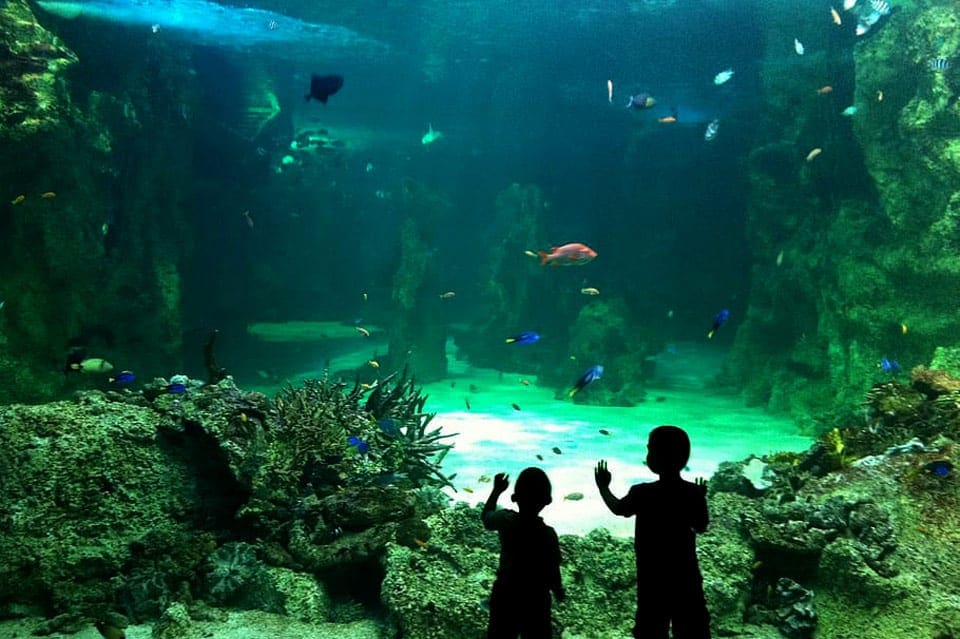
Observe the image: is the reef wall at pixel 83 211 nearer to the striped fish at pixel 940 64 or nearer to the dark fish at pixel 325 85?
the dark fish at pixel 325 85

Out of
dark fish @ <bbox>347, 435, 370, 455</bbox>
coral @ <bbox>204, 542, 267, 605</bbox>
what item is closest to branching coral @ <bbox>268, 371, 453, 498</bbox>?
dark fish @ <bbox>347, 435, 370, 455</bbox>

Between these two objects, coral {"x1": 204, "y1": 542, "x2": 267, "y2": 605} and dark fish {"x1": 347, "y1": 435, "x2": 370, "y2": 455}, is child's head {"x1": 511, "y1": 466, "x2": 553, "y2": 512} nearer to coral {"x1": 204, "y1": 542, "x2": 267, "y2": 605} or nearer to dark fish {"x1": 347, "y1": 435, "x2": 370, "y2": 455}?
coral {"x1": 204, "y1": 542, "x2": 267, "y2": 605}

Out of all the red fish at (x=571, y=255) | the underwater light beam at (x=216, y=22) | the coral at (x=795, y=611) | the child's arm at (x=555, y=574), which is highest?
the underwater light beam at (x=216, y=22)

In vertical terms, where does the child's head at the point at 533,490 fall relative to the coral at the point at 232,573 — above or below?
above

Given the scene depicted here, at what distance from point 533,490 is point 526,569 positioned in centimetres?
36

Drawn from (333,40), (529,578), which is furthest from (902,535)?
(333,40)

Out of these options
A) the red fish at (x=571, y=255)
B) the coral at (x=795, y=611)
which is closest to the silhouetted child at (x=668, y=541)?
the coral at (x=795, y=611)

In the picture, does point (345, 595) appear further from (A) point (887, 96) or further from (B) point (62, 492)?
(A) point (887, 96)

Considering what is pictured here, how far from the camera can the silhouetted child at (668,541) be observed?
287 cm

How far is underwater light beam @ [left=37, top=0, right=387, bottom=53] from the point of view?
17.1 meters

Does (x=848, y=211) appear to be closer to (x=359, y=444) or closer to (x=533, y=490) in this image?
(x=359, y=444)

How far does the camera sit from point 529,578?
284 centimetres

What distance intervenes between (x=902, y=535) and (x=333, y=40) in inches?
866

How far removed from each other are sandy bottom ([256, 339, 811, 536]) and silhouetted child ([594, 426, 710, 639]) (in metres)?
3.46
